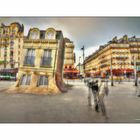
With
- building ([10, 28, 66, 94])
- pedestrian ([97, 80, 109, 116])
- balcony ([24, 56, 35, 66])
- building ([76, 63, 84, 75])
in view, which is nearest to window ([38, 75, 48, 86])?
building ([10, 28, 66, 94])

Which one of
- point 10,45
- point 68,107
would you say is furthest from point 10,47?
point 68,107

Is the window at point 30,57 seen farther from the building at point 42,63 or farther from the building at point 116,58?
the building at point 116,58

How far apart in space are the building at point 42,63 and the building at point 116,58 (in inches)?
20.3

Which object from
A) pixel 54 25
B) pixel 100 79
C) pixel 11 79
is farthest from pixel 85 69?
pixel 11 79

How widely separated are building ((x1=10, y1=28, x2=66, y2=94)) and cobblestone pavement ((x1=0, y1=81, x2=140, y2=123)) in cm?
15

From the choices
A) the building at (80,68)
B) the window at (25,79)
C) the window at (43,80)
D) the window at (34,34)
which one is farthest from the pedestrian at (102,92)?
the window at (34,34)

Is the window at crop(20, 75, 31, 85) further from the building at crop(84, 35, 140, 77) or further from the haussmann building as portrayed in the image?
the building at crop(84, 35, 140, 77)

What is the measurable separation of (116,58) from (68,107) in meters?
1.18

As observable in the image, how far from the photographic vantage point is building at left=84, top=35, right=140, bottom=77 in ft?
13.0

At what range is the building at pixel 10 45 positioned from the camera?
3.95 metres

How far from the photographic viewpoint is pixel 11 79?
393 centimetres

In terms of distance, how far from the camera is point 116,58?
404 cm
